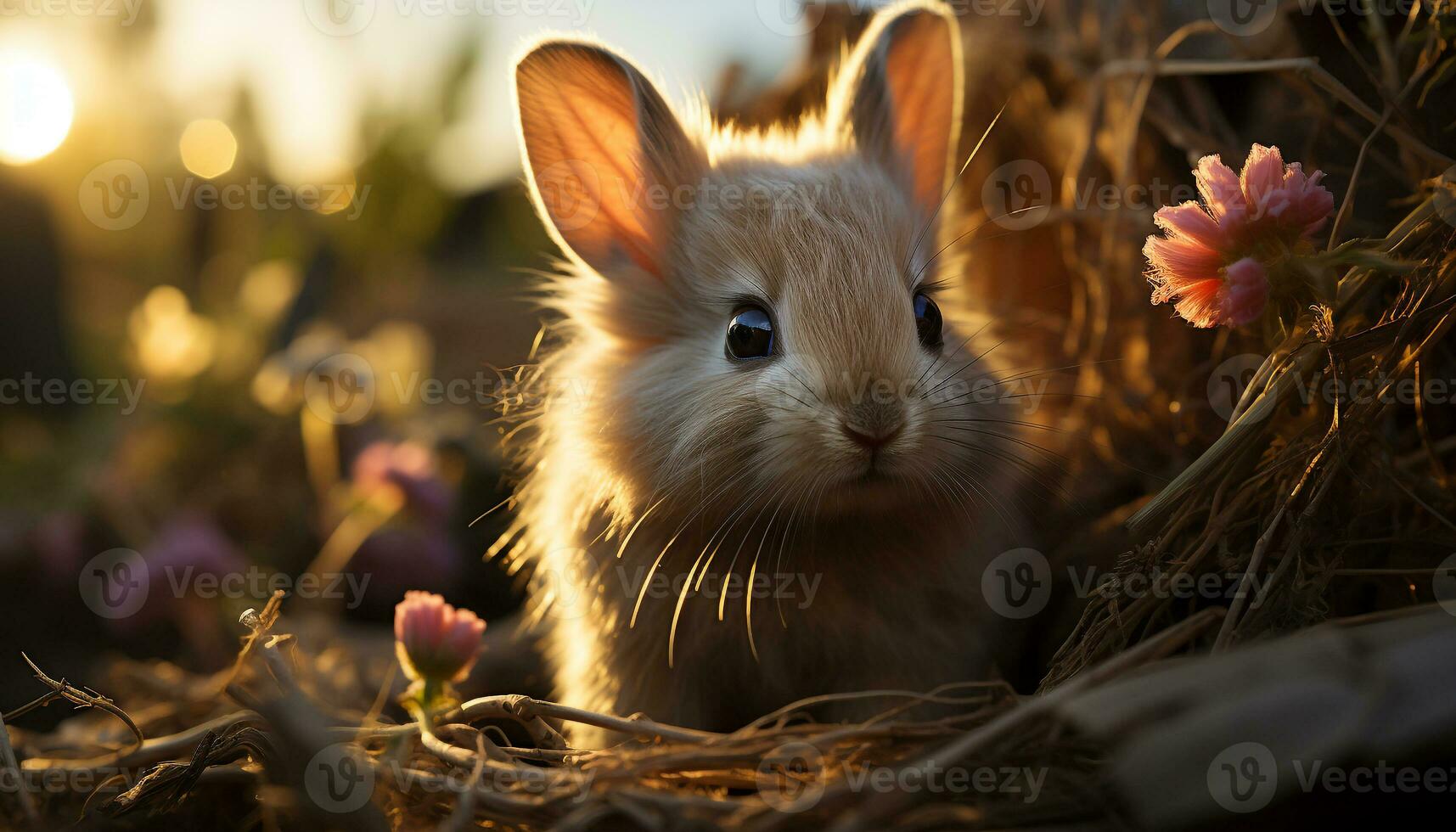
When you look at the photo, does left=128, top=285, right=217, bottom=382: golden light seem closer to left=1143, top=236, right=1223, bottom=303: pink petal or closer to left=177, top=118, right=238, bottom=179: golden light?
left=177, top=118, right=238, bottom=179: golden light

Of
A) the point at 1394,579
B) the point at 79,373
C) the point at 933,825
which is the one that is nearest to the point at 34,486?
the point at 79,373

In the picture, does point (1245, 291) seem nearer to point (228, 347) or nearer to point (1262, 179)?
point (1262, 179)

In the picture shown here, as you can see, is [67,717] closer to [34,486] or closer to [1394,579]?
[34,486]

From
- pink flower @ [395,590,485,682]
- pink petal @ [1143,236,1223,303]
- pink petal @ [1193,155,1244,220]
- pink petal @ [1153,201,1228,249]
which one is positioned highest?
pink petal @ [1193,155,1244,220]

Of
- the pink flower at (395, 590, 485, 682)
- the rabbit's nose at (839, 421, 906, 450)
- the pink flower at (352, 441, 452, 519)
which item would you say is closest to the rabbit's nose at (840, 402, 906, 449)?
the rabbit's nose at (839, 421, 906, 450)

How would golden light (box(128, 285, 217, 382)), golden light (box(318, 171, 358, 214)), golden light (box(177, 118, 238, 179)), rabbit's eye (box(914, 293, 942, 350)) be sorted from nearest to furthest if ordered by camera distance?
rabbit's eye (box(914, 293, 942, 350)) < golden light (box(128, 285, 217, 382)) < golden light (box(177, 118, 238, 179)) < golden light (box(318, 171, 358, 214))

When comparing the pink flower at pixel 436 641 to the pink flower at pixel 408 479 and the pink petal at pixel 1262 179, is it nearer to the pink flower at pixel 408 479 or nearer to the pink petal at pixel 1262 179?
the pink flower at pixel 408 479

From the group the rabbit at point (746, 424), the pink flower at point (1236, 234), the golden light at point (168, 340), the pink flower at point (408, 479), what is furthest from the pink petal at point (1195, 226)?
the golden light at point (168, 340)
